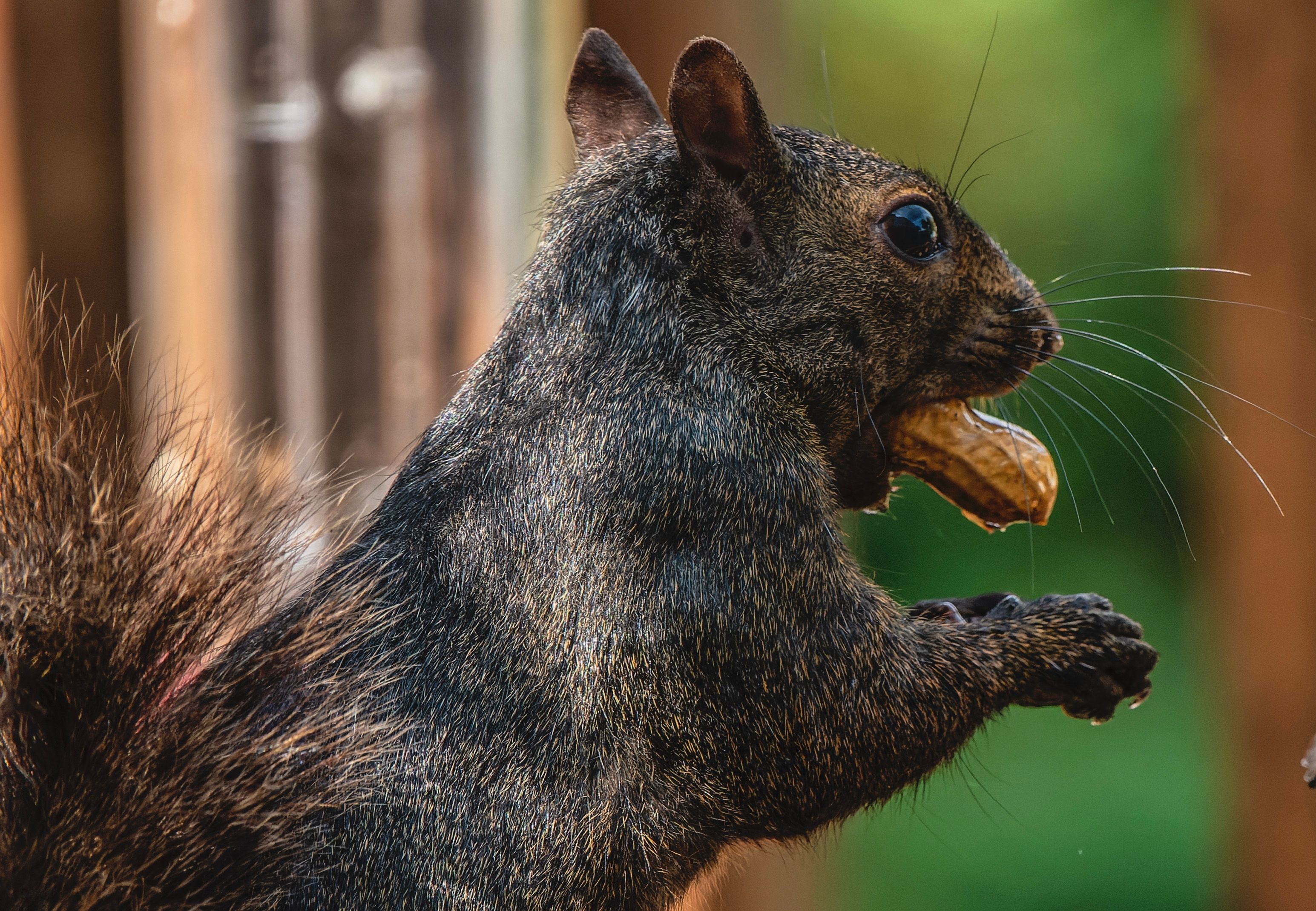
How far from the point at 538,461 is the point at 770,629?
0.23 metres

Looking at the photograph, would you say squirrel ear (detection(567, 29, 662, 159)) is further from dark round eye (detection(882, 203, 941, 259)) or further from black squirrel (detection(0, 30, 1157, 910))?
dark round eye (detection(882, 203, 941, 259))

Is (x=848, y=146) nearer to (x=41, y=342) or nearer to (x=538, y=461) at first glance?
(x=538, y=461)

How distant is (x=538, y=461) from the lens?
3.28 ft

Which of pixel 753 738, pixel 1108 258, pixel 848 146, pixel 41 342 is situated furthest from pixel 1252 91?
pixel 41 342

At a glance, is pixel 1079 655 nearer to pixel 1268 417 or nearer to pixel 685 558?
pixel 685 558

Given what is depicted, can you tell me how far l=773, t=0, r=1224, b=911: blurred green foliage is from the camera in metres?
2.31

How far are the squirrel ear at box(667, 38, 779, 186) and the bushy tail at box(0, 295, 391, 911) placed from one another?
0.49 m

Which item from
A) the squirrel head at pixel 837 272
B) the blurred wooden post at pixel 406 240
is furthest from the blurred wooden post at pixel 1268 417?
the blurred wooden post at pixel 406 240

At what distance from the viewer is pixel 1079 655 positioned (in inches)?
43.4

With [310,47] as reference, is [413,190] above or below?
below

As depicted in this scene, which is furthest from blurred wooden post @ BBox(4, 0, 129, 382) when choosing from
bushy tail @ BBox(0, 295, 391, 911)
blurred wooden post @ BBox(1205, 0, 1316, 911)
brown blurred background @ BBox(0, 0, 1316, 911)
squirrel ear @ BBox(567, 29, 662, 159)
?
blurred wooden post @ BBox(1205, 0, 1316, 911)

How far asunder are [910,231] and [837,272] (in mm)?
91

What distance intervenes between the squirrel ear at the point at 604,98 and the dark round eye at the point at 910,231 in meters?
0.32

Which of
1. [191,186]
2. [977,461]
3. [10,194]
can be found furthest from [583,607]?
[10,194]
